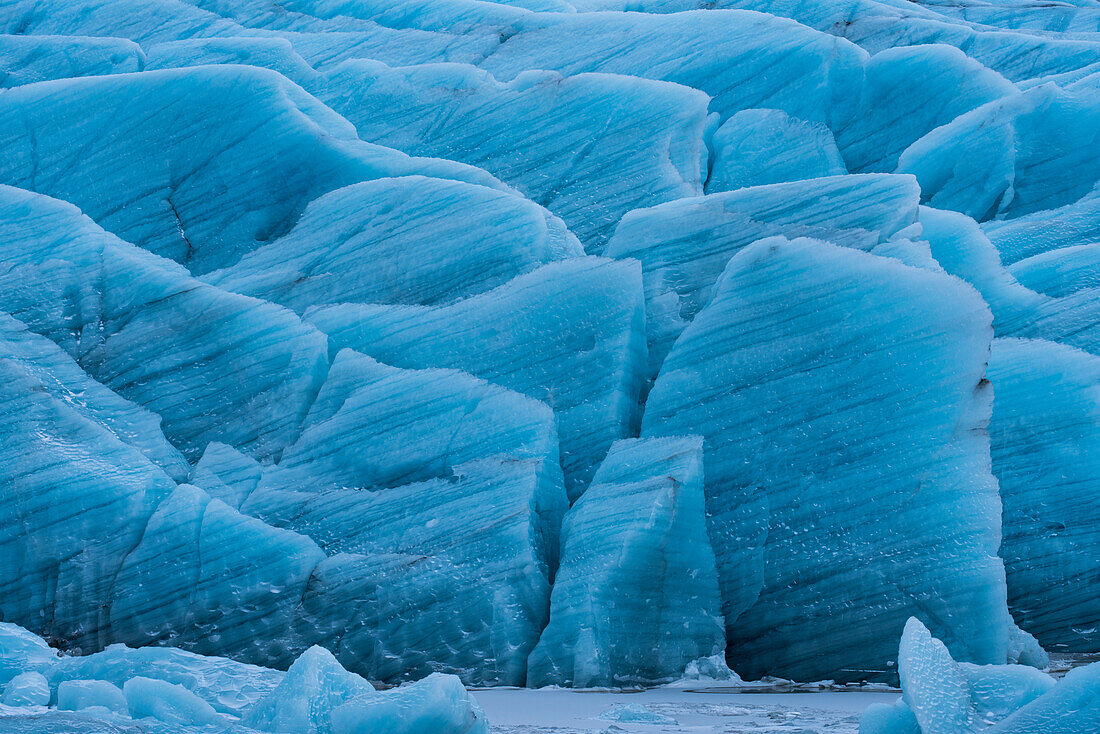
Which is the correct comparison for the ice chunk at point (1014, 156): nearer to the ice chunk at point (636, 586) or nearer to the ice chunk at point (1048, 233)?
the ice chunk at point (1048, 233)

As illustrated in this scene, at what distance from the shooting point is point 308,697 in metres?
3.42

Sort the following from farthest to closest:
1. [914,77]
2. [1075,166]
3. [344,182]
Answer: [914,77] → [1075,166] → [344,182]

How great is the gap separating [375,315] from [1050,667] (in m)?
4.26

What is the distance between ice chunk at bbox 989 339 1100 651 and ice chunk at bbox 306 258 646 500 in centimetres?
216

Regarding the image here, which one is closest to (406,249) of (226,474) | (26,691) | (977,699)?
(226,474)

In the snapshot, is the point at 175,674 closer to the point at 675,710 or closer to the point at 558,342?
the point at 675,710

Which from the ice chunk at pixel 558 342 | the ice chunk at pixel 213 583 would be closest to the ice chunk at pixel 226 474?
the ice chunk at pixel 213 583

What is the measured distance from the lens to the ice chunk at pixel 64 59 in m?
8.77

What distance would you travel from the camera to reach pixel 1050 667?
478 centimetres

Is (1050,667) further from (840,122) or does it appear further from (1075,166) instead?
(840,122)

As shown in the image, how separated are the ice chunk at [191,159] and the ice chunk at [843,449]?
2.55 m

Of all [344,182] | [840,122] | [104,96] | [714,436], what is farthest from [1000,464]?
[104,96]

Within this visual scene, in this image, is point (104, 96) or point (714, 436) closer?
point (714, 436)

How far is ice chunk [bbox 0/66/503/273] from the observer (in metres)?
7.11
